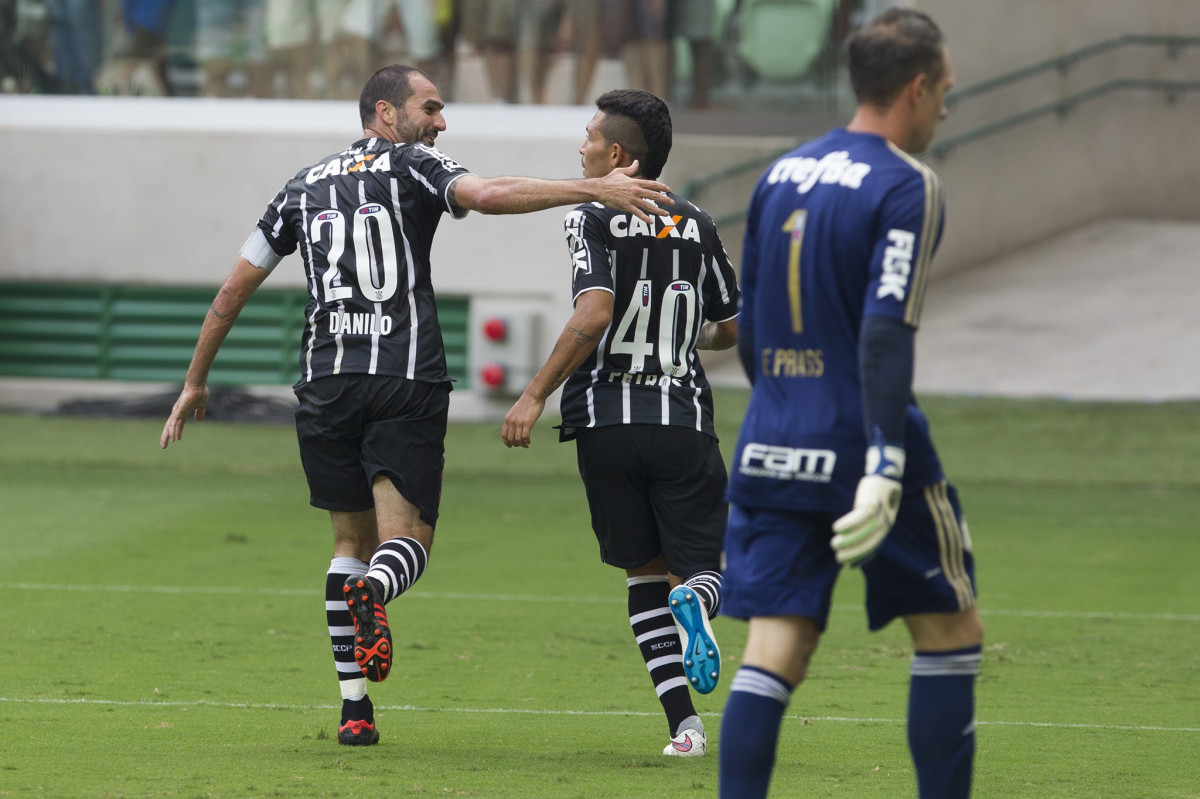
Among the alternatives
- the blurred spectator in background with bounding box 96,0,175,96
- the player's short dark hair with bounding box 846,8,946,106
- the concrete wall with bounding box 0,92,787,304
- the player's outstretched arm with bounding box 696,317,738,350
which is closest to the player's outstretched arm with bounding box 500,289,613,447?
the player's outstretched arm with bounding box 696,317,738,350

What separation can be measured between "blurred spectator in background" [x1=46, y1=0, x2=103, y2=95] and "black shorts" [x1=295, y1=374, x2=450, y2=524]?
44.8ft

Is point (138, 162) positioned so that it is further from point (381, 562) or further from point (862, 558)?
point (862, 558)

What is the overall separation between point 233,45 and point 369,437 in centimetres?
1313

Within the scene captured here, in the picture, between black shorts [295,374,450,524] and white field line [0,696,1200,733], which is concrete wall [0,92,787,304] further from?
black shorts [295,374,450,524]

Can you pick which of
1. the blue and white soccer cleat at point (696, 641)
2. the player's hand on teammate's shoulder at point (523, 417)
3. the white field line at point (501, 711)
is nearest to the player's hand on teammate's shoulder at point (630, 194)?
the player's hand on teammate's shoulder at point (523, 417)

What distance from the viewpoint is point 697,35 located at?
56.2 ft

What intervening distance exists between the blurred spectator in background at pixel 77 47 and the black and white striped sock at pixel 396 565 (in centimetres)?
1404

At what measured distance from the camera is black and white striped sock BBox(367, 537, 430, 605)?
4.96 meters

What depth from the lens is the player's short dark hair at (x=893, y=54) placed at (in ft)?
11.9

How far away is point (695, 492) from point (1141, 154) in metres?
16.3

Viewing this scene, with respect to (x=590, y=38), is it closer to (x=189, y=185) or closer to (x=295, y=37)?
(x=295, y=37)

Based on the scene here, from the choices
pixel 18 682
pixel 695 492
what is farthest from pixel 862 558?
pixel 18 682

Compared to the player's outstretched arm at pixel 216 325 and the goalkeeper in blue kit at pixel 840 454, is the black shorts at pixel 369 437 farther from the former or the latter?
the goalkeeper in blue kit at pixel 840 454

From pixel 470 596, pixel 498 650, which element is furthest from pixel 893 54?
pixel 470 596
